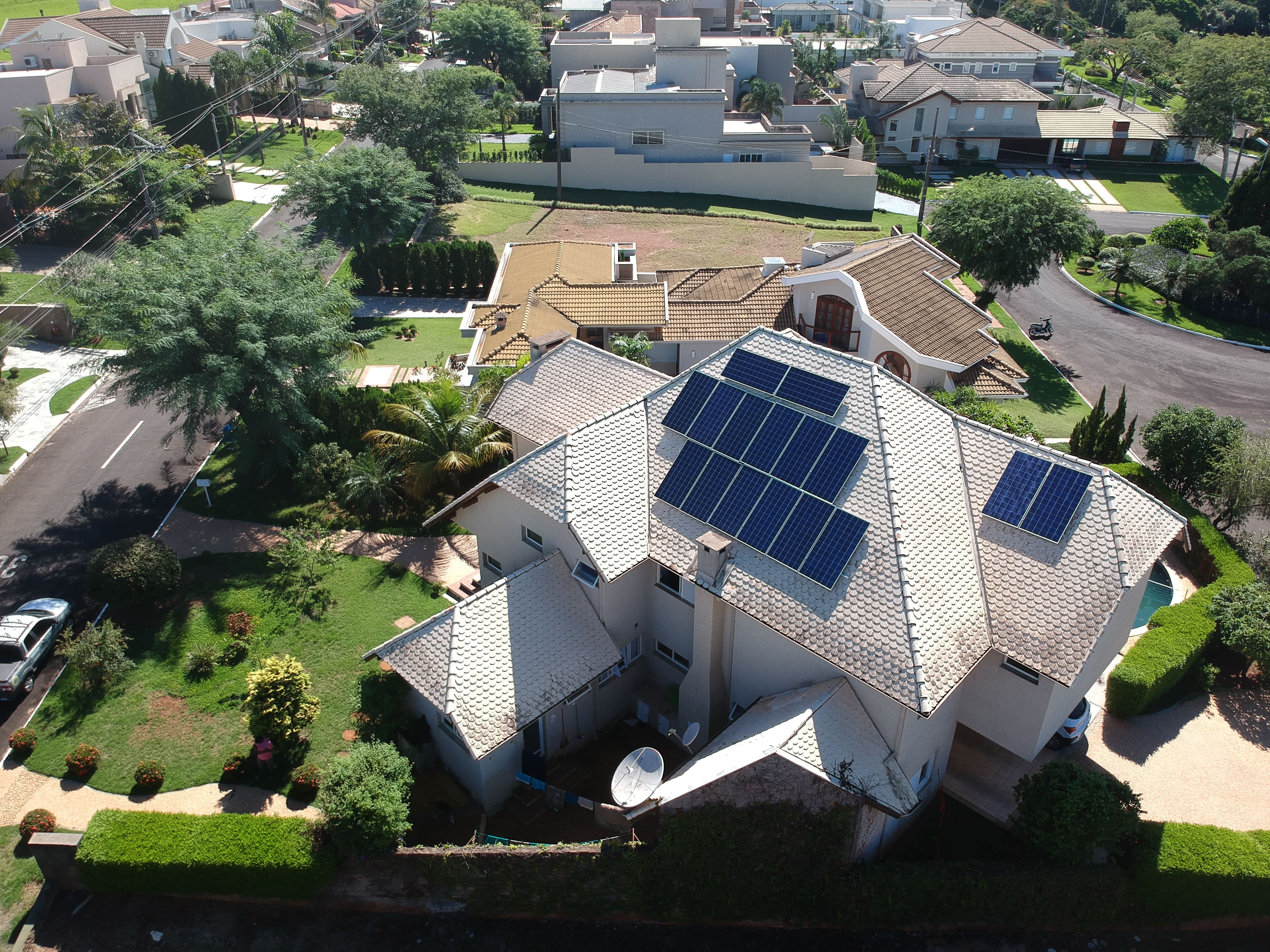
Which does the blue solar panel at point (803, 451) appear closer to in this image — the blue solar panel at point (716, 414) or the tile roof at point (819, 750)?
the blue solar panel at point (716, 414)

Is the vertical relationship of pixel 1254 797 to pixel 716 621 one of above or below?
below

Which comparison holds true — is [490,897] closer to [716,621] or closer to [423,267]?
[716,621]

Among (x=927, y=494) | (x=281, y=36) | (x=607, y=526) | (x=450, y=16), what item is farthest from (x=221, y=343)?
(x=450, y=16)

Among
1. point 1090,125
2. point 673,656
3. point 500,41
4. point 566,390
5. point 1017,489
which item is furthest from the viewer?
point 500,41

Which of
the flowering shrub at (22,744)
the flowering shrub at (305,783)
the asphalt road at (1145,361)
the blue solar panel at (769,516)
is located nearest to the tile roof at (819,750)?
the blue solar panel at (769,516)

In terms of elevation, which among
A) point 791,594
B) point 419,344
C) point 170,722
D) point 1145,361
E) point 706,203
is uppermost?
point 791,594

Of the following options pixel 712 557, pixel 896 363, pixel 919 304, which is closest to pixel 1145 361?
pixel 919 304

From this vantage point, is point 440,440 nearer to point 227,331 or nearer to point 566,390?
point 566,390
